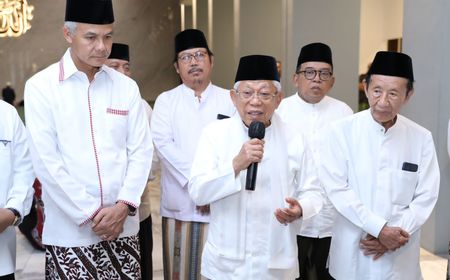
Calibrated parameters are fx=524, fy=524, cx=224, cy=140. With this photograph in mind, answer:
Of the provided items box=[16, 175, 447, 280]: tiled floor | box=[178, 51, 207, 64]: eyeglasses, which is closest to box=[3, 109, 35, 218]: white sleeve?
box=[178, 51, 207, 64]: eyeglasses

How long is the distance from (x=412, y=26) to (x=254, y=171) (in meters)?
3.58

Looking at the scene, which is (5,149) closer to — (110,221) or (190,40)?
(110,221)

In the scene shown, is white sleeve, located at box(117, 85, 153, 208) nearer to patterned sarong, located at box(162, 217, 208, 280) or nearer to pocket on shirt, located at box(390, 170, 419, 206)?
patterned sarong, located at box(162, 217, 208, 280)

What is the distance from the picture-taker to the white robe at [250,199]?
2203mm

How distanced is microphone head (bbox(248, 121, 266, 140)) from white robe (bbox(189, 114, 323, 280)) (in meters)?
0.16

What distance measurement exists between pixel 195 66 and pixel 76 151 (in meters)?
1.22

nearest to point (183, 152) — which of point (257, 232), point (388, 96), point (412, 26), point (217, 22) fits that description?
point (257, 232)

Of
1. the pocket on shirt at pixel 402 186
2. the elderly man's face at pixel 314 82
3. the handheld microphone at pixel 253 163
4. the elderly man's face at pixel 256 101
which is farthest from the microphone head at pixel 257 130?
the elderly man's face at pixel 314 82

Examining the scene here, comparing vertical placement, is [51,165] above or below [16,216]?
above

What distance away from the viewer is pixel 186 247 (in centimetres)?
324

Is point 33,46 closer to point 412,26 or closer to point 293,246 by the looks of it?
point 412,26

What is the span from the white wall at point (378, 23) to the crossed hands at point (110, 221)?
27.4ft

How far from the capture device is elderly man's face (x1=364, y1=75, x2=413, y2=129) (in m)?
2.44

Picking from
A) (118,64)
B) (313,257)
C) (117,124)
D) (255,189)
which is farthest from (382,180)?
(118,64)
